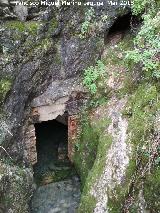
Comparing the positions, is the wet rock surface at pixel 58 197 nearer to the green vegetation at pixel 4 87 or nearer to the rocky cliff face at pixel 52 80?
the rocky cliff face at pixel 52 80

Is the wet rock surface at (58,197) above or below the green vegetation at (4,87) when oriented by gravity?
below

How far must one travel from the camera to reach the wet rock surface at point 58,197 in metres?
8.20

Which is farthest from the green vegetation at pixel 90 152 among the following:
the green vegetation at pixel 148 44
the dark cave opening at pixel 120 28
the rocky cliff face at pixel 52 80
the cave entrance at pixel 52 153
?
the dark cave opening at pixel 120 28

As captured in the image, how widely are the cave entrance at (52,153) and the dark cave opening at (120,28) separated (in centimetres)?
188

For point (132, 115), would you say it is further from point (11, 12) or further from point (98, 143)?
point (11, 12)

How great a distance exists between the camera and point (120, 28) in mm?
8664

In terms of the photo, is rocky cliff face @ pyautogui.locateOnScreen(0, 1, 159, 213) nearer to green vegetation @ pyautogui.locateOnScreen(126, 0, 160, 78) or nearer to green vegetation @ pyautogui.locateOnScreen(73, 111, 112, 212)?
green vegetation @ pyautogui.locateOnScreen(73, 111, 112, 212)

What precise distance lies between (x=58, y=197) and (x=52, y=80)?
2362 millimetres

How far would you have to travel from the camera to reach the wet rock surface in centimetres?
820

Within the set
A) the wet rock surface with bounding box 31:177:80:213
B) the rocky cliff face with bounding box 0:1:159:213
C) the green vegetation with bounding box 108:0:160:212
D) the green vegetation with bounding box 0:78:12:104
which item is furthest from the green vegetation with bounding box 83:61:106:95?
the wet rock surface with bounding box 31:177:80:213

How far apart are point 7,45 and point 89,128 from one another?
7.38 feet

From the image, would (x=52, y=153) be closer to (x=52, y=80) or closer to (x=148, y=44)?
(x=52, y=80)

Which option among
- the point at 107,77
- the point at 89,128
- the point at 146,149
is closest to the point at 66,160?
the point at 89,128

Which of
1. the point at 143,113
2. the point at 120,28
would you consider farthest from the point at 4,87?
the point at 120,28
